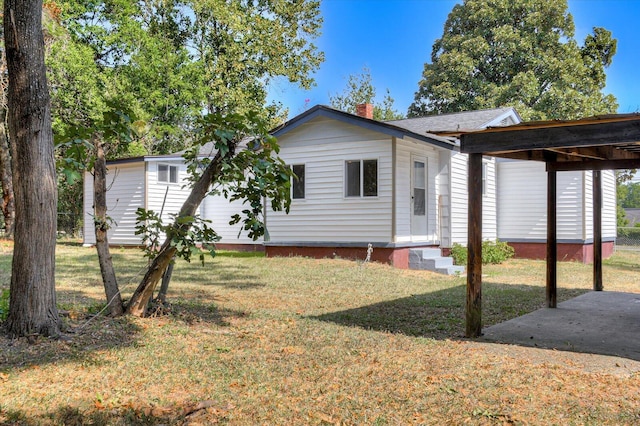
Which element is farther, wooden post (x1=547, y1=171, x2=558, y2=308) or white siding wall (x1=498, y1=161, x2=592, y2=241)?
white siding wall (x1=498, y1=161, x2=592, y2=241)

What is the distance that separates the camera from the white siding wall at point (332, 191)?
1445cm

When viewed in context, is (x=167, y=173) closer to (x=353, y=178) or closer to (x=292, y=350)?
(x=353, y=178)

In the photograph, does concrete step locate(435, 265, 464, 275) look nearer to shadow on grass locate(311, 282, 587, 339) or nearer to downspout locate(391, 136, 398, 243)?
downspout locate(391, 136, 398, 243)

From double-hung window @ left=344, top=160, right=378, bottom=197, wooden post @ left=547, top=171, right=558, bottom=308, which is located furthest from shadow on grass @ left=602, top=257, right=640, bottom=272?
wooden post @ left=547, top=171, right=558, bottom=308

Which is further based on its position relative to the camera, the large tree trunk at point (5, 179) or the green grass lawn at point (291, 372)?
the large tree trunk at point (5, 179)

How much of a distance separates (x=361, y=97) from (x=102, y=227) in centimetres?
3516

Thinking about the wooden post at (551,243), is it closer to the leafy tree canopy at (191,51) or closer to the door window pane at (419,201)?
the door window pane at (419,201)

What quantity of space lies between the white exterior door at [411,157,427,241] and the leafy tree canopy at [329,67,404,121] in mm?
24907

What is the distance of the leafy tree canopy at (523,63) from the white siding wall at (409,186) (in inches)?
526

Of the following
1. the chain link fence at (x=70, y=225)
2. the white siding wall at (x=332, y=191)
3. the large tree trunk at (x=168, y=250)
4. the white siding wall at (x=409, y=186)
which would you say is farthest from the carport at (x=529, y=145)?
the chain link fence at (x=70, y=225)

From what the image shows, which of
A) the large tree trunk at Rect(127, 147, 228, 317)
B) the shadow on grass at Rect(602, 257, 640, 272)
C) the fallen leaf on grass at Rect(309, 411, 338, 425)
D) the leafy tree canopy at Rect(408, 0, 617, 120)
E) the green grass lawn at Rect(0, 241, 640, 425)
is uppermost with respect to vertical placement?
the leafy tree canopy at Rect(408, 0, 617, 120)

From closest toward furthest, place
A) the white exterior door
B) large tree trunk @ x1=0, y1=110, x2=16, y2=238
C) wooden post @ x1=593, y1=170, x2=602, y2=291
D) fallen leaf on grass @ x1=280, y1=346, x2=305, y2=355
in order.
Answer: fallen leaf on grass @ x1=280, y1=346, x2=305, y2=355 → wooden post @ x1=593, y1=170, x2=602, y2=291 → the white exterior door → large tree trunk @ x1=0, y1=110, x2=16, y2=238

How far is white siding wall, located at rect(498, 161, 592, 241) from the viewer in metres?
17.3

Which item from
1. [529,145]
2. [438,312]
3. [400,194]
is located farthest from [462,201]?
[529,145]
